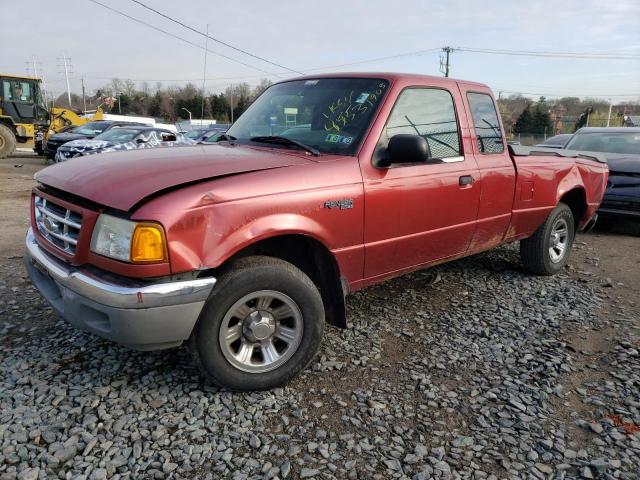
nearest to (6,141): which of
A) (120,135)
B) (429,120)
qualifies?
(120,135)

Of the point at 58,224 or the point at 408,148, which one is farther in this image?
the point at 408,148

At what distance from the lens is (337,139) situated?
3.29 meters

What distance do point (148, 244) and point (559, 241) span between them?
462 cm

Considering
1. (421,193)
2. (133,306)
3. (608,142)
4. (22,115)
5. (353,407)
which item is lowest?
(353,407)

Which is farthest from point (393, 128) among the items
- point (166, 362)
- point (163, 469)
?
point (163, 469)

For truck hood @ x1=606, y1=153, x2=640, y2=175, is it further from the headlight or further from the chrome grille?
the chrome grille

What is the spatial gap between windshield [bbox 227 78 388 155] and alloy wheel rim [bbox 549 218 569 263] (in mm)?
2936

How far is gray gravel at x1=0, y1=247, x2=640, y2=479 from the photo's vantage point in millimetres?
2283

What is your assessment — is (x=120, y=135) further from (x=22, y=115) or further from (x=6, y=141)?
(x=22, y=115)

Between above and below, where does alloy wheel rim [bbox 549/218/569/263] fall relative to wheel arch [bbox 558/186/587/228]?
below

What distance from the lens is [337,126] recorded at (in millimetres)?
3373

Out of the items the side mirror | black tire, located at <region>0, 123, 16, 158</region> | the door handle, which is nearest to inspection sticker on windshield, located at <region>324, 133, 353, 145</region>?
the side mirror

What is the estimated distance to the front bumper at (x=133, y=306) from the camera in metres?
2.36

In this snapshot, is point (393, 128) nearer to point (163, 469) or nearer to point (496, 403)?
point (496, 403)
